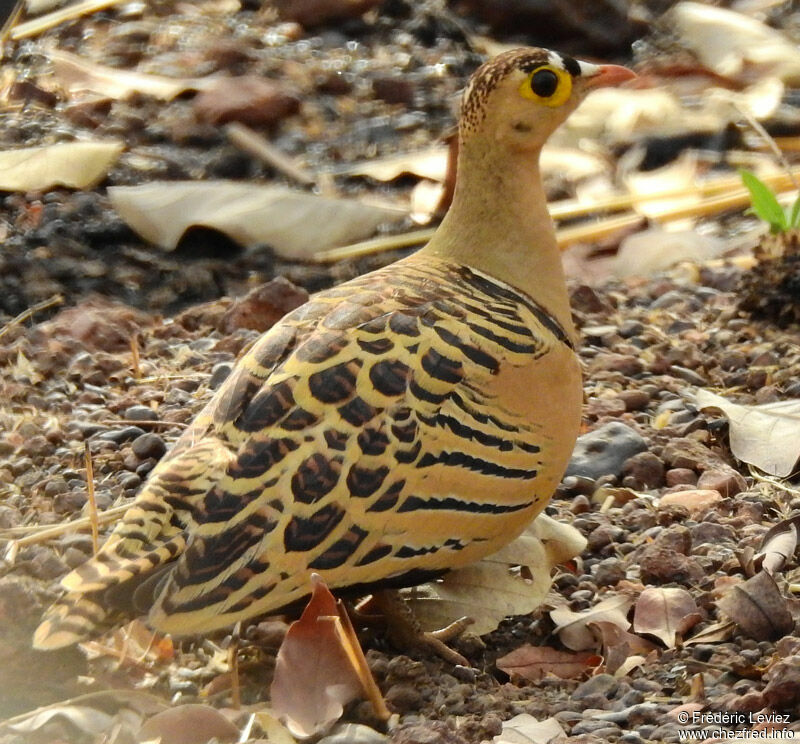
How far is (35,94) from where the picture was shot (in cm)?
680

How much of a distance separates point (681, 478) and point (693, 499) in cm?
14

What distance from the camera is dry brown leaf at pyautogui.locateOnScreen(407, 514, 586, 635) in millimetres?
3420

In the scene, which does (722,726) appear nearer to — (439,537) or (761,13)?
(439,537)

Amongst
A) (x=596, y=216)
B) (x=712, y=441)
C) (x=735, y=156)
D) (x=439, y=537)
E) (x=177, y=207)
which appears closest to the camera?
(x=439, y=537)

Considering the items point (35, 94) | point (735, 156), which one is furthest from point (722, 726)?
point (35, 94)

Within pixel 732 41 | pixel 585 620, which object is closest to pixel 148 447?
pixel 585 620

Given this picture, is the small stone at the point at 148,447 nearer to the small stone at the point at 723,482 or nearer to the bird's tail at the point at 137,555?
the bird's tail at the point at 137,555

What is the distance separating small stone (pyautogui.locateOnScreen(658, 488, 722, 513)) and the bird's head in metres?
0.99

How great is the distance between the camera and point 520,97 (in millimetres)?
3818

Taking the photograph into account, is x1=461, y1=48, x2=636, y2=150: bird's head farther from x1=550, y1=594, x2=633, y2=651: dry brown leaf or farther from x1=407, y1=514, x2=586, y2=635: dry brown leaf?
x1=550, y1=594, x2=633, y2=651: dry brown leaf

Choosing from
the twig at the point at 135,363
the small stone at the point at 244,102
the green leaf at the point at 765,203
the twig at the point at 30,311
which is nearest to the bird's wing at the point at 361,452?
the twig at the point at 135,363

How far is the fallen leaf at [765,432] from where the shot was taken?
13.4ft

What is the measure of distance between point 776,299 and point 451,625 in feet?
7.05

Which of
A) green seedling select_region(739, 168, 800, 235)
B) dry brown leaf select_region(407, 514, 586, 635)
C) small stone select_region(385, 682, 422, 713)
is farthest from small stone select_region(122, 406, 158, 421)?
green seedling select_region(739, 168, 800, 235)
